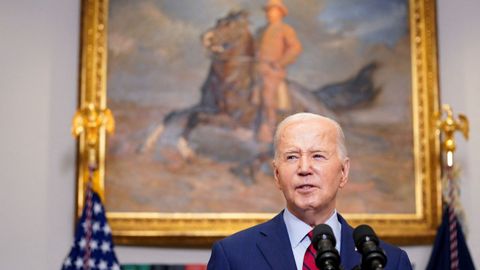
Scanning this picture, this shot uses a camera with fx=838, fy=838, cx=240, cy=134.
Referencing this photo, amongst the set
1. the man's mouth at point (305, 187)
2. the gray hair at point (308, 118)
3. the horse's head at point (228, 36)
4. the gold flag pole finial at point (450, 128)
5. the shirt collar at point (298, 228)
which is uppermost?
the horse's head at point (228, 36)

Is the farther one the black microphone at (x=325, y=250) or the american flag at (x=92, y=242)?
the american flag at (x=92, y=242)

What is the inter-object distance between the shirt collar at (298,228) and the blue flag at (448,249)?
4.18 meters

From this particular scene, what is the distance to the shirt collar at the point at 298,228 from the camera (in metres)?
3.39

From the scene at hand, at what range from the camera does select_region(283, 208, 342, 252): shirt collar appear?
3391 millimetres

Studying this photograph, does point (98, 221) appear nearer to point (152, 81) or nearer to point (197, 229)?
point (197, 229)

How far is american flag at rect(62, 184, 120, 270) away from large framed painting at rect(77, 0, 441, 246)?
241 mm

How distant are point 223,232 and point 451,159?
2.13m

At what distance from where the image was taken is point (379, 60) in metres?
7.99

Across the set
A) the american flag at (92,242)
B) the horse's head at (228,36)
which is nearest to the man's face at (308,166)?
the american flag at (92,242)

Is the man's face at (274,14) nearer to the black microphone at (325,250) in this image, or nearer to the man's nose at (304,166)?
the man's nose at (304,166)

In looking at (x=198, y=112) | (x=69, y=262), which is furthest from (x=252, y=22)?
(x=69, y=262)

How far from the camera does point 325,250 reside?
263cm

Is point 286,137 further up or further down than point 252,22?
further down

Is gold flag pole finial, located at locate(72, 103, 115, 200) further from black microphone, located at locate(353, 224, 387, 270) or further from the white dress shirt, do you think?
black microphone, located at locate(353, 224, 387, 270)
